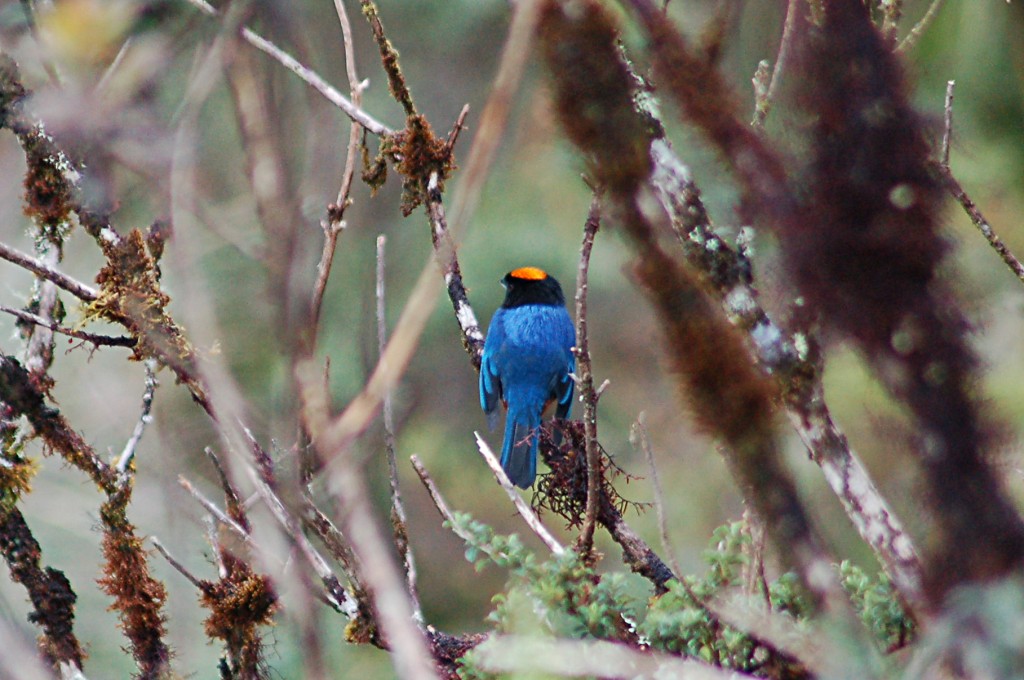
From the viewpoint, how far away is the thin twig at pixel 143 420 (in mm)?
2684

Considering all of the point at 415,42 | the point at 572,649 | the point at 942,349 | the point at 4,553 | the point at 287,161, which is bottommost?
the point at 942,349

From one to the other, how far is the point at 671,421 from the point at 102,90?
6613 mm

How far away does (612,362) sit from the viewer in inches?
391

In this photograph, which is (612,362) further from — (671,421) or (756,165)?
(756,165)

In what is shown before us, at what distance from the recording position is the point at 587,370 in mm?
2336

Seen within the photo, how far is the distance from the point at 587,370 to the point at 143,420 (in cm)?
119

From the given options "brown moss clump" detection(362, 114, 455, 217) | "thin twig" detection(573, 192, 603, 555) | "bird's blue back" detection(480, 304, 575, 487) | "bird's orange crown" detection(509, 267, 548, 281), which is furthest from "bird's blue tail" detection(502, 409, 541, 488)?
"thin twig" detection(573, 192, 603, 555)

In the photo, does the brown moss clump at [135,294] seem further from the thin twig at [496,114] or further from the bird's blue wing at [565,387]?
the bird's blue wing at [565,387]

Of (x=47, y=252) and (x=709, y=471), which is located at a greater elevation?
(x=709, y=471)

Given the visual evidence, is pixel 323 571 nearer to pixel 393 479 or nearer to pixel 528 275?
pixel 393 479

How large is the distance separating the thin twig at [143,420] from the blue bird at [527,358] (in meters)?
2.26

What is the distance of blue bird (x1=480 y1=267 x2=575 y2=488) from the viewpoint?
530 cm

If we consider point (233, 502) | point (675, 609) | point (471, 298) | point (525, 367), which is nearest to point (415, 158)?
point (233, 502)

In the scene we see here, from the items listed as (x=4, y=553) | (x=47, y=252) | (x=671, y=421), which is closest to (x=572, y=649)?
(x=4, y=553)
